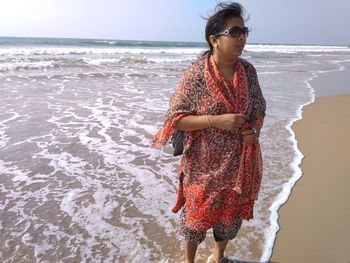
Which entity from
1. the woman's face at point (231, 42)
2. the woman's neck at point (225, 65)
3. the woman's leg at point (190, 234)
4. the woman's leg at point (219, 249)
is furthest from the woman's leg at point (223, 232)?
the woman's face at point (231, 42)

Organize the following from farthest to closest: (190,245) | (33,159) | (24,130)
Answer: (24,130) < (33,159) < (190,245)

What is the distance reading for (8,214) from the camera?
3600 mm

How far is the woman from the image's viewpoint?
2.16m

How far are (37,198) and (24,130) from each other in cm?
269

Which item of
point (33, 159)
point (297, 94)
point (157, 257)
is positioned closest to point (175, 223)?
point (157, 257)

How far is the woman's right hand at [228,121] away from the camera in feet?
6.86

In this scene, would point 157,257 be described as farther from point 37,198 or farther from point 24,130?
point 24,130

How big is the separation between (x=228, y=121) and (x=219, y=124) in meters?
0.05

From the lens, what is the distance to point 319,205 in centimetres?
373

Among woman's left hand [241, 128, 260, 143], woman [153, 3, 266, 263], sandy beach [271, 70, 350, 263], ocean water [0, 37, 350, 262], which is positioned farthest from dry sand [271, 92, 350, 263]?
woman's left hand [241, 128, 260, 143]

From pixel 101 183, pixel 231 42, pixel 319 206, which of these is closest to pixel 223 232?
pixel 231 42

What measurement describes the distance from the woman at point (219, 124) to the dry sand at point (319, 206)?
946 millimetres

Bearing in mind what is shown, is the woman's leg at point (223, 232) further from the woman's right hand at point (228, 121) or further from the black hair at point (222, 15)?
the black hair at point (222, 15)

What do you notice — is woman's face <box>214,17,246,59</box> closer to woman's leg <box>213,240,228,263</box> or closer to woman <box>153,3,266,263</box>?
woman <box>153,3,266,263</box>
